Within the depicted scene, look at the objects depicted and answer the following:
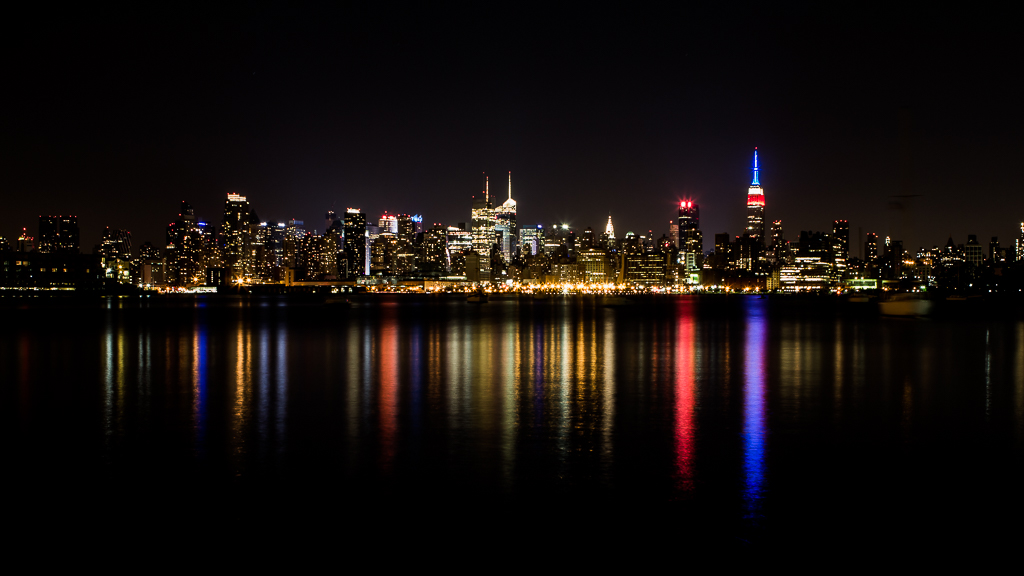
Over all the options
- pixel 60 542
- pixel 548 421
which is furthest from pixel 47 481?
pixel 548 421

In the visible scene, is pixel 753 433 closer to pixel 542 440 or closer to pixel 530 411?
pixel 542 440

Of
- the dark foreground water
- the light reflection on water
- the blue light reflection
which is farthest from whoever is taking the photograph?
the light reflection on water

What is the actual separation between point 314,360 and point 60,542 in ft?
65.1

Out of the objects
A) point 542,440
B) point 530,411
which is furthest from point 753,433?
point 530,411

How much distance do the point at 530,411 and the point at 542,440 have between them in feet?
9.83

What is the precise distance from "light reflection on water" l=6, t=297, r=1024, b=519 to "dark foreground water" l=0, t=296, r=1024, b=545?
0.07m

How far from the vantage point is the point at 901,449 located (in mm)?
12336

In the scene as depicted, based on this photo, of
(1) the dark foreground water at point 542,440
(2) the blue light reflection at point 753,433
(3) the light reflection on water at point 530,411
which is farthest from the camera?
(3) the light reflection on water at point 530,411

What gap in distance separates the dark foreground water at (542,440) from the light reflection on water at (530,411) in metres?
0.07

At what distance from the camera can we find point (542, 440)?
12719 millimetres

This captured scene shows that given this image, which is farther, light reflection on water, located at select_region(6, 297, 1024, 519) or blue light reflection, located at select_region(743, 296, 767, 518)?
light reflection on water, located at select_region(6, 297, 1024, 519)

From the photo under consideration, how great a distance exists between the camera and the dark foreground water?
8938 millimetres

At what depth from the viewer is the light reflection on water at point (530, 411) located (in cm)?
1080

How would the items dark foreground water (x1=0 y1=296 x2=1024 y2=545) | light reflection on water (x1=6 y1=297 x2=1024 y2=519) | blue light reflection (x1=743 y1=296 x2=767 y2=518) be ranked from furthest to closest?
light reflection on water (x1=6 y1=297 x2=1024 y2=519), blue light reflection (x1=743 y1=296 x2=767 y2=518), dark foreground water (x1=0 y1=296 x2=1024 y2=545)
